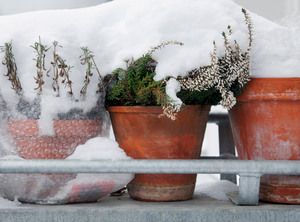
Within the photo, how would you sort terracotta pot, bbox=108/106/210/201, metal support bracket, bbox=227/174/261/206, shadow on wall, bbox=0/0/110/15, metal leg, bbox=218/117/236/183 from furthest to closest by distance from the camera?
shadow on wall, bbox=0/0/110/15
metal leg, bbox=218/117/236/183
terracotta pot, bbox=108/106/210/201
metal support bracket, bbox=227/174/261/206

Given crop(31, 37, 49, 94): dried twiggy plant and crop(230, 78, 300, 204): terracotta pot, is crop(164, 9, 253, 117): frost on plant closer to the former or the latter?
crop(230, 78, 300, 204): terracotta pot

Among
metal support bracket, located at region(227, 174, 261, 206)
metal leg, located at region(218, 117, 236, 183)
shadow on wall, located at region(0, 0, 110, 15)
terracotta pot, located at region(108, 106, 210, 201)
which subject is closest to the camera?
metal support bracket, located at region(227, 174, 261, 206)

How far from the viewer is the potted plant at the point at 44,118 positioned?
93 cm

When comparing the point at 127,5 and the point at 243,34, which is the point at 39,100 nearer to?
the point at 127,5

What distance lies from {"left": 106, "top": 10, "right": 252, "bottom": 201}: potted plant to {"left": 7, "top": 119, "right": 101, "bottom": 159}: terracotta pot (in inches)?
3.7

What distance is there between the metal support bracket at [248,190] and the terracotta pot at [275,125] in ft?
0.31

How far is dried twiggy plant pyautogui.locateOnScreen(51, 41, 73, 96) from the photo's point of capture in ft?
3.04

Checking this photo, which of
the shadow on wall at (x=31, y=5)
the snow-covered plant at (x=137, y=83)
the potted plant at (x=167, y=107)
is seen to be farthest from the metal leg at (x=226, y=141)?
the shadow on wall at (x=31, y=5)

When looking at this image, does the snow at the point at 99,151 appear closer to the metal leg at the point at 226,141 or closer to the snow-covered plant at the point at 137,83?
the snow-covered plant at the point at 137,83

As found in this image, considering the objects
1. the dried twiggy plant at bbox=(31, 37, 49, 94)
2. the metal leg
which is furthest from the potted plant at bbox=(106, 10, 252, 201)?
the metal leg

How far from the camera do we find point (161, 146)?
98 cm

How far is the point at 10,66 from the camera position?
0.93m

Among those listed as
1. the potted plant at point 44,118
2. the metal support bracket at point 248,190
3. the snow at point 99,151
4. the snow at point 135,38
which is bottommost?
the metal support bracket at point 248,190

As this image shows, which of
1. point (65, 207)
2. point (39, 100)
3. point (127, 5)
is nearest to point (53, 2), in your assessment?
point (127, 5)
